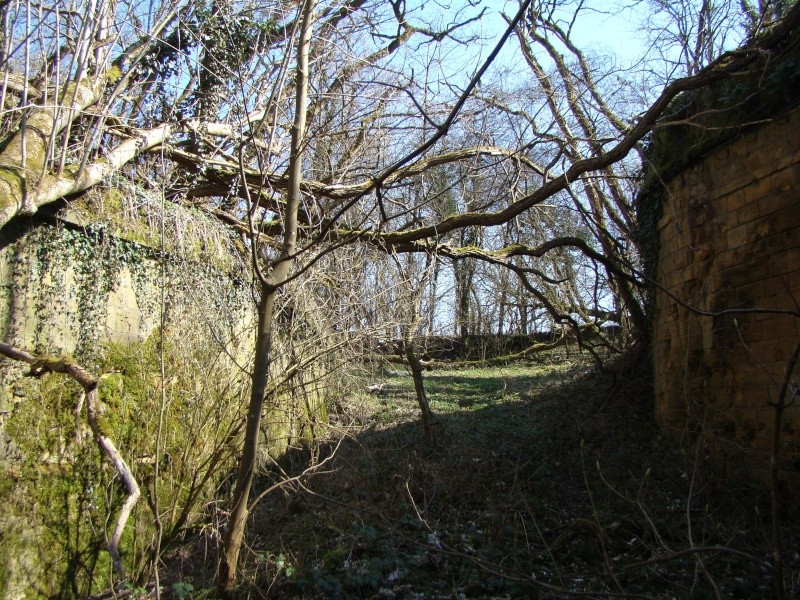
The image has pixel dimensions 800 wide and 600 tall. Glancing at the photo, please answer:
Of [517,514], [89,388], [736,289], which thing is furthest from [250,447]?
[736,289]

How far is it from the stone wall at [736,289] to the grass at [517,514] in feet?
1.70

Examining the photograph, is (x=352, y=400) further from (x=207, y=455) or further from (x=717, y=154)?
(x=717, y=154)

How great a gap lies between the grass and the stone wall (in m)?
0.52

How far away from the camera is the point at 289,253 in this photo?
3.46 m

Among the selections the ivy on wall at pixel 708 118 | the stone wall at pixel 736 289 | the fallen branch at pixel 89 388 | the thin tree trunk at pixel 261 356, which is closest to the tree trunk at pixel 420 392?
the stone wall at pixel 736 289

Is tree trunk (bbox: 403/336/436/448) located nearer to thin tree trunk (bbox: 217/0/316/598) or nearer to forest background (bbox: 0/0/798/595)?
forest background (bbox: 0/0/798/595)

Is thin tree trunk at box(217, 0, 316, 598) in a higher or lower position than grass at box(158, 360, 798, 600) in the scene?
higher

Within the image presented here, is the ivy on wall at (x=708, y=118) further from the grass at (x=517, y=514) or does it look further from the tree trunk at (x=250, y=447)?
the tree trunk at (x=250, y=447)

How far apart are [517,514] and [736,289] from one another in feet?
9.57

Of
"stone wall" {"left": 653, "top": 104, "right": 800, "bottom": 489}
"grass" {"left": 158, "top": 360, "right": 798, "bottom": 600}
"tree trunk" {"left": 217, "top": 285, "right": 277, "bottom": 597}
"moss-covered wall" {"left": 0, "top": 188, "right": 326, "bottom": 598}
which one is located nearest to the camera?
"tree trunk" {"left": 217, "top": 285, "right": 277, "bottom": 597}

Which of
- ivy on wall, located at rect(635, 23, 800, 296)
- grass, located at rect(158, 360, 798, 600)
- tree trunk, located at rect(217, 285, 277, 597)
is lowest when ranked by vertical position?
grass, located at rect(158, 360, 798, 600)

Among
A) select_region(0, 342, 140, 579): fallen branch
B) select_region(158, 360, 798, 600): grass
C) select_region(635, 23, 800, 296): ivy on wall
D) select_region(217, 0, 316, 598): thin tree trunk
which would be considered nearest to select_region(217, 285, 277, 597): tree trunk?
select_region(217, 0, 316, 598): thin tree trunk

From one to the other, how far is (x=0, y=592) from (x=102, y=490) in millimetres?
987

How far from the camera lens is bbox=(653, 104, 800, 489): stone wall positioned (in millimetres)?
4684
